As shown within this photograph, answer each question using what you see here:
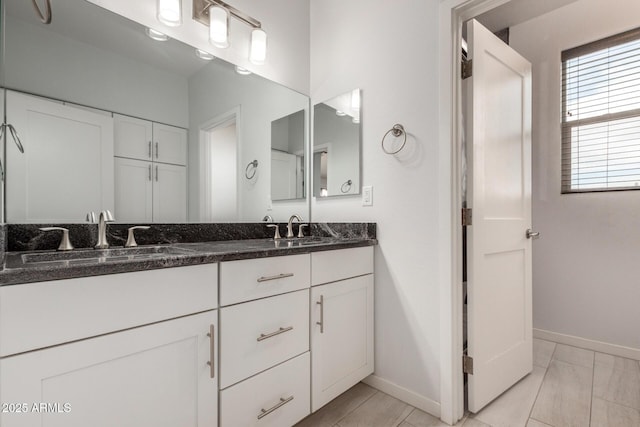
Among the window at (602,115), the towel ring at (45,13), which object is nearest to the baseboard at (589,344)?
the window at (602,115)

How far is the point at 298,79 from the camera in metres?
2.11

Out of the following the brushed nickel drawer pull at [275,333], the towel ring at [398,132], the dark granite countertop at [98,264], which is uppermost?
the towel ring at [398,132]

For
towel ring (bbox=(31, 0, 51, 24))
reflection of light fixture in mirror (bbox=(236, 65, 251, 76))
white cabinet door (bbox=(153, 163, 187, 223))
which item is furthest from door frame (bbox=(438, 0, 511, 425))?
towel ring (bbox=(31, 0, 51, 24))

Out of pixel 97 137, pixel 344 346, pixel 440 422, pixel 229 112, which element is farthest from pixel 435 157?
pixel 97 137

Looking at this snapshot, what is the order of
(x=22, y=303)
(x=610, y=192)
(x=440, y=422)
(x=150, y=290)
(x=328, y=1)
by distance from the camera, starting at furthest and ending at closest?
(x=610, y=192) → (x=328, y=1) → (x=440, y=422) → (x=150, y=290) → (x=22, y=303)

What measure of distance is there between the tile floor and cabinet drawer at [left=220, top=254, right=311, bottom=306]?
0.72 meters

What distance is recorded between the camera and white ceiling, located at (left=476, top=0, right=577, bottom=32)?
2373 millimetres

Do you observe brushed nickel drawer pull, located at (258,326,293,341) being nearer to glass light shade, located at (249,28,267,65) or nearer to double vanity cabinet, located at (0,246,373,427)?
double vanity cabinet, located at (0,246,373,427)

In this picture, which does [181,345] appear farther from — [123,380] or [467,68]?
[467,68]

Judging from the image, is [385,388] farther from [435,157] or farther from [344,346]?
[435,157]

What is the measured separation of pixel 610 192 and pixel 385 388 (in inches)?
82.1

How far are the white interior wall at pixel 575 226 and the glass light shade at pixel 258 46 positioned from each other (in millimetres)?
2178

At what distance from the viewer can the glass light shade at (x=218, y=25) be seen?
1584 millimetres

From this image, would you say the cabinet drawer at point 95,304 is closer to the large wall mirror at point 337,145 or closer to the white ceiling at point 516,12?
the large wall mirror at point 337,145
